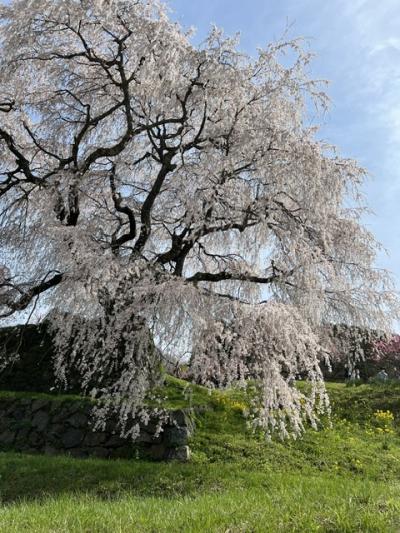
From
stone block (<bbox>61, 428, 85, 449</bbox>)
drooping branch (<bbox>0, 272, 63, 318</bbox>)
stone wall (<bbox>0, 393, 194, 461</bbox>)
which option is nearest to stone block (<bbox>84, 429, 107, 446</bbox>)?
stone wall (<bbox>0, 393, 194, 461</bbox>)

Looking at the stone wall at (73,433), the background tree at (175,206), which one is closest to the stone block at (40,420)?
the stone wall at (73,433)

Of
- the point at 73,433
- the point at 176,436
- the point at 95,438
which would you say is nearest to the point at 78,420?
the point at 73,433

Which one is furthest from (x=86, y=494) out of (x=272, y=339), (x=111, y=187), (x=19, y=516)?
(x=111, y=187)

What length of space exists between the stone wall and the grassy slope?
17.4 inches

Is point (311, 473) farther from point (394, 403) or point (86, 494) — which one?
point (394, 403)

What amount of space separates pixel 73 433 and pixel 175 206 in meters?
4.89

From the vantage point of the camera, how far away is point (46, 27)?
9461mm

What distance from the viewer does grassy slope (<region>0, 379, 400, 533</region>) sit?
501 cm

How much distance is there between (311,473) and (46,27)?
8523 millimetres

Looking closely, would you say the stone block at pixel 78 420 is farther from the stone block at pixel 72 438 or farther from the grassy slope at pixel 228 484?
the grassy slope at pixel 228 484

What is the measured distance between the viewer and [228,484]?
313 inches

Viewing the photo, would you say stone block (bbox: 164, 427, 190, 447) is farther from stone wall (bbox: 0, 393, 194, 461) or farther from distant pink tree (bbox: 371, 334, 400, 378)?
distant pink tree (bbox: 371, 334, 400, 378)

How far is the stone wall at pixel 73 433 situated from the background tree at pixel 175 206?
824 millimetres

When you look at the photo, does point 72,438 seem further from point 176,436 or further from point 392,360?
point 392,360
